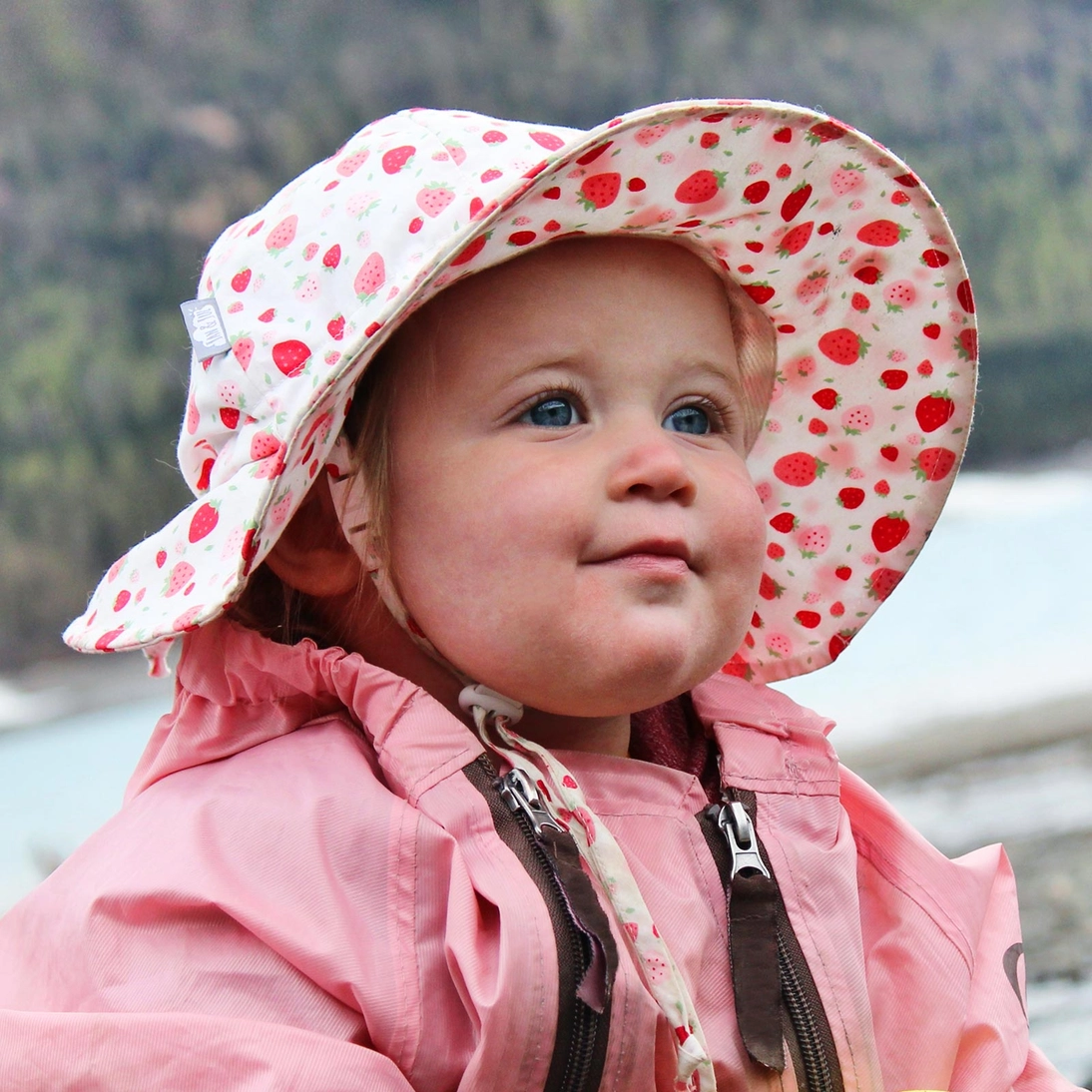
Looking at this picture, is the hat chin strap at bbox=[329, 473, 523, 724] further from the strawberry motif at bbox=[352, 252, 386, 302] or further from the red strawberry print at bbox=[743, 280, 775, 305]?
the red strawberry print at bbox=[743, 280, 775, 305]

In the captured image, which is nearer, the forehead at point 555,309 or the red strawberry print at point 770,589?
the forehead at point 555,309

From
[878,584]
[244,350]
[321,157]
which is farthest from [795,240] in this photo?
[321,157]

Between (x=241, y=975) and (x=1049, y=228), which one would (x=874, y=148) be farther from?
(x=1049, y=228)

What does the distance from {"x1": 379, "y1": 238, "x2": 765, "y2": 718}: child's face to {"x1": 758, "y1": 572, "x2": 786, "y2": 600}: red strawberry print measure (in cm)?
21

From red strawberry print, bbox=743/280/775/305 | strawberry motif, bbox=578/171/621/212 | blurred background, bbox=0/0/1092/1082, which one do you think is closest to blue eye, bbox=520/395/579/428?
strawberry motif, bbox=578/171/621/212

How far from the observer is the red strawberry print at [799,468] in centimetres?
101

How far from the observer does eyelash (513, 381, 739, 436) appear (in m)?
0.77

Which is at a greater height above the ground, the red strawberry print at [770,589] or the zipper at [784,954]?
the red strawberry print at [770,589]

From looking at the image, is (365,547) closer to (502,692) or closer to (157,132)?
(502,692)

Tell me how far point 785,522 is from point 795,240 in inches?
9.0

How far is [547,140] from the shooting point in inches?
31.9

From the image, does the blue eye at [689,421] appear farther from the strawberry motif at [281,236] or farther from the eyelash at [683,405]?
the strawberry motif at [281,236]

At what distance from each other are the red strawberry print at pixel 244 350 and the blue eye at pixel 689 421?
0.82ft

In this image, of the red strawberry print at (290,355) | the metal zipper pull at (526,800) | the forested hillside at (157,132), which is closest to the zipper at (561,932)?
the metal zipper pull at (526,800)
